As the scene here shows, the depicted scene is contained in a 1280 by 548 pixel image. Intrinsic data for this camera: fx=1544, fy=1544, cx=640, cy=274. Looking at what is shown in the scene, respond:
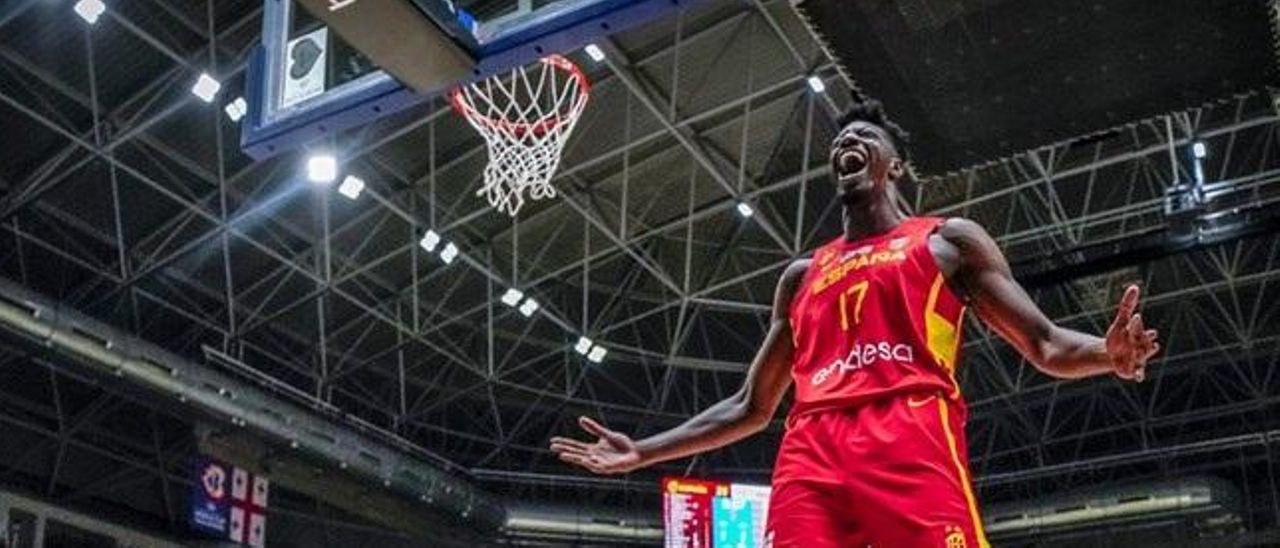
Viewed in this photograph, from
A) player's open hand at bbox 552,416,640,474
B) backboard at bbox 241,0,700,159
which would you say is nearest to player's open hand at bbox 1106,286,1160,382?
player's open hand at bbox 552,416,640,474

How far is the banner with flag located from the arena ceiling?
1585mm

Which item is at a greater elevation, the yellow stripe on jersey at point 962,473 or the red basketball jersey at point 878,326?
the red basketball jersey at point 878,326

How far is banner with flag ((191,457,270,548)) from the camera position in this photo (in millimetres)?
19234

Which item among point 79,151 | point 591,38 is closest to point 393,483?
point 79,151

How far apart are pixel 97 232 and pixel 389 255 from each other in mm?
3457

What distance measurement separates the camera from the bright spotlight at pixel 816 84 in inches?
653

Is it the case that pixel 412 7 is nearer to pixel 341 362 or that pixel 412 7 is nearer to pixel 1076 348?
pixel 1076 348

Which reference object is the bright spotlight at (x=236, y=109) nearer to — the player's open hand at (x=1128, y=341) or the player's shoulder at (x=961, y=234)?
the player's shoulder at (x=961, y=234)

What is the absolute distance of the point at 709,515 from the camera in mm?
19312

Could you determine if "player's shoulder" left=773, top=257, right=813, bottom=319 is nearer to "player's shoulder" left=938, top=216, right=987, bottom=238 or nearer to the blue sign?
"player's shoulder" left=938, top=216, right=987, bottom=238

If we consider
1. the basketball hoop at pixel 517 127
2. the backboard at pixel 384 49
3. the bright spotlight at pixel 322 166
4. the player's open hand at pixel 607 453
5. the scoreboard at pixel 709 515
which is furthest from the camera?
the scoreboard at pixel 709 515

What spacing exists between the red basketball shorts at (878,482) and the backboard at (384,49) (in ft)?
16.2

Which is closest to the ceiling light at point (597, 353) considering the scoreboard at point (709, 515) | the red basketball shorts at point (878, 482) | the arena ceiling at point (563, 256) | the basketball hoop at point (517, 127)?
the arena ceiling at point (563, 256)

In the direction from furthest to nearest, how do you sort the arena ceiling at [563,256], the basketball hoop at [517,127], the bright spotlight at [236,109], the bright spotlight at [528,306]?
the bright spotlight at [528,306] → the arena ceiling at [563,256] → the bright spotlight at [236,109] → the basketball hoop at [517,127]
